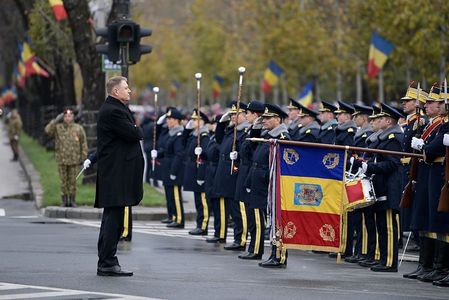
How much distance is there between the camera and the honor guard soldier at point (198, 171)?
20016 mm

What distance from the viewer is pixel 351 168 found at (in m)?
16.1

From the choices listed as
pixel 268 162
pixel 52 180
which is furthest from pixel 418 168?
pixel 52 180

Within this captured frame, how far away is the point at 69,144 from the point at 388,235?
371 inches

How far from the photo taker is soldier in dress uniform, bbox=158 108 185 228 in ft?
69.2

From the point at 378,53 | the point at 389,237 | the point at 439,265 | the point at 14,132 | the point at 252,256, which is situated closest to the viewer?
the point at 439,265

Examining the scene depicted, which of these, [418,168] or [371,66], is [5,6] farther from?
[418,168]

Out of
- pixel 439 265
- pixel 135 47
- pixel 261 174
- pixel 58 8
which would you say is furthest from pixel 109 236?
pixel 58 8

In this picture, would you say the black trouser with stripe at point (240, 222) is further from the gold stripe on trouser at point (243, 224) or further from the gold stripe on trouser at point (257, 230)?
the gold stripe on trouser at point (257, 230)

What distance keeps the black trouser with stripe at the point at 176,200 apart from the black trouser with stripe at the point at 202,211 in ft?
2.49

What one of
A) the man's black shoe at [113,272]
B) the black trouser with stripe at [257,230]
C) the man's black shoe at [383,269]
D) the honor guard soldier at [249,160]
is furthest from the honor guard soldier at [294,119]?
the man's black shoe at [113,272]

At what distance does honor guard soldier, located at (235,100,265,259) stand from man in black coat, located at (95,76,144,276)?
2.83 metres

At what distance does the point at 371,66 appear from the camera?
1409 inches

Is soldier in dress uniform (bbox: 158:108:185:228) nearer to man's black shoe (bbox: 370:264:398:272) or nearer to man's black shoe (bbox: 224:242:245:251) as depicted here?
man's black shoe (bbox: 224:242:245:251)

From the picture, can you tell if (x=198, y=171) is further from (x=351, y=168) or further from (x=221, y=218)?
(x=351, y=168)
